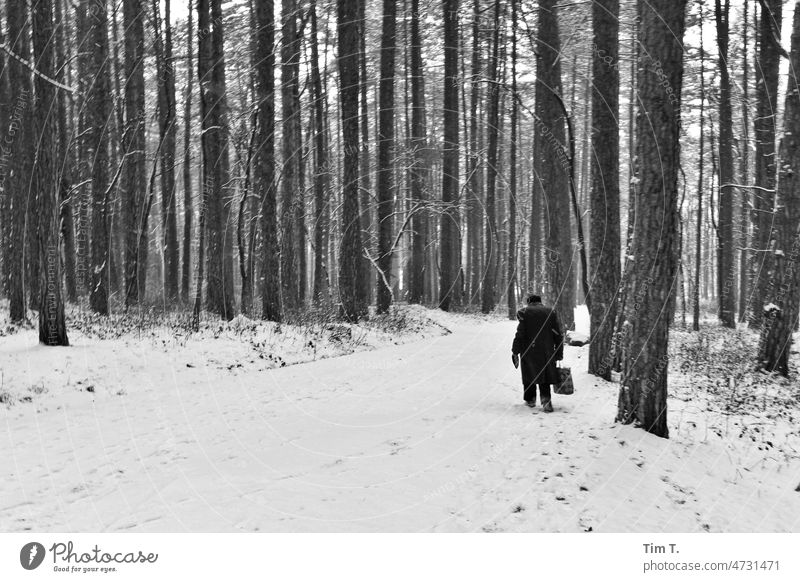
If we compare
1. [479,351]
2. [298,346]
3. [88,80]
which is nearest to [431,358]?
[479,351]

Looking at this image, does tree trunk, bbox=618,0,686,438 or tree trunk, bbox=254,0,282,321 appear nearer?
tree trunk, bbox=618,0,686,438

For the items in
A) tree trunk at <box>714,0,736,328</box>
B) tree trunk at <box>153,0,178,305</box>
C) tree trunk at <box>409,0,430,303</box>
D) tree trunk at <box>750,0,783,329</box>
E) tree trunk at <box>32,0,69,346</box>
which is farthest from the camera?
tree trunk at <box>409,0,430,303</box>

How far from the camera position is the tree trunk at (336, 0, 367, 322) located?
17.2 m

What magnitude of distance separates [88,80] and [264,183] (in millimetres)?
8617

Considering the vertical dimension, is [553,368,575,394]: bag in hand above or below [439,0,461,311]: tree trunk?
below

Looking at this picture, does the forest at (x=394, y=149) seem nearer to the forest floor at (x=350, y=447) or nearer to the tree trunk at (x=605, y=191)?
the tree trunk at (x=605, y=191)

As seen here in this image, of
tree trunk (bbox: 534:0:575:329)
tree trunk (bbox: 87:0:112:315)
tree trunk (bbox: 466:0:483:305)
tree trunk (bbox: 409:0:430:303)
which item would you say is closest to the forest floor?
tree trunk (bbox: 534:0:575:329)

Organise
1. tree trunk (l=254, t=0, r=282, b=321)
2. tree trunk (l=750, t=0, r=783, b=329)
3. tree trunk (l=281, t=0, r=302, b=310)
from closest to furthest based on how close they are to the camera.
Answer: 1. tree trunk (l=254, t=0, r=282, b=321)
2. tree trunk (l=750, t=0, r=783, b=329)
3. tree trunk (l=281, t=0, r=302, b=310)

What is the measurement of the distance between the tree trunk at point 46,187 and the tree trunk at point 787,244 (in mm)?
14250

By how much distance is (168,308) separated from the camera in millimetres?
17859

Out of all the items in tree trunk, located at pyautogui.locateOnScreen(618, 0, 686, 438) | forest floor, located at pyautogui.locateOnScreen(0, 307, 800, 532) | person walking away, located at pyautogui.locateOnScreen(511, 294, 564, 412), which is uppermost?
tree trunk, located at pyautogui.locateOnScreen(618, 0, 686, 438)

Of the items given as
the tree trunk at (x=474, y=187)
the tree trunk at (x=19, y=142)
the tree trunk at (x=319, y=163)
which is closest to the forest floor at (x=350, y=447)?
the tree trunk at (x=19, y=142)

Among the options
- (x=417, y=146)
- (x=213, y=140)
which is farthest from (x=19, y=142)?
(x=417, y=146)
